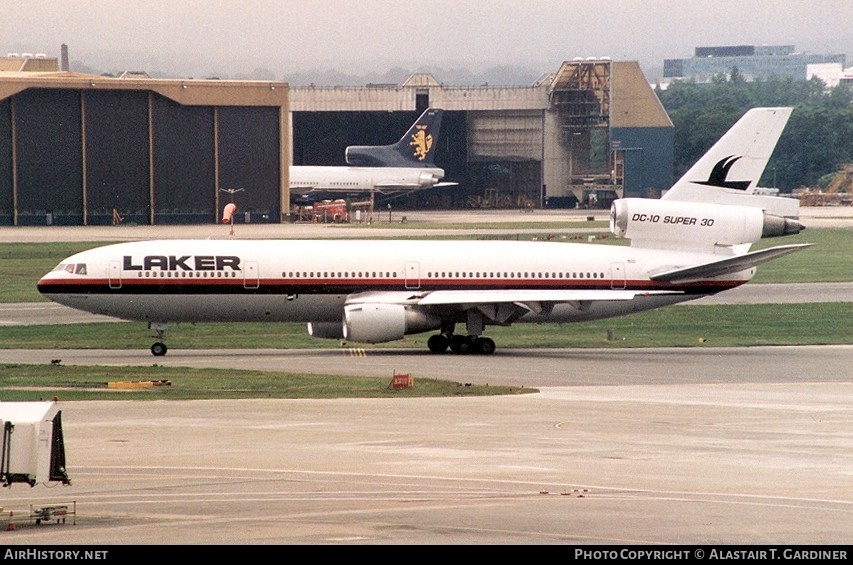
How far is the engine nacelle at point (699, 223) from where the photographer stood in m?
55.6

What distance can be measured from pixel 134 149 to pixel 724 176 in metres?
86.7

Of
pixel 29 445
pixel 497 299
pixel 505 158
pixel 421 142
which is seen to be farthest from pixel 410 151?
pixel 29 445

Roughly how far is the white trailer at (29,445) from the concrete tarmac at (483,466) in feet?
2.27

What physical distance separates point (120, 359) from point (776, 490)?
30539 mm

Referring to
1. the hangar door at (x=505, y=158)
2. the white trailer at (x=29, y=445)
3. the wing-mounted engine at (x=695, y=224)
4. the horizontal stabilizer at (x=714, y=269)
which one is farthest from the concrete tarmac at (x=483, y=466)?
the hangar door at (x=505, y=158)

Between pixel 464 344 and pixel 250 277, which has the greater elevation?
pixel 250 277

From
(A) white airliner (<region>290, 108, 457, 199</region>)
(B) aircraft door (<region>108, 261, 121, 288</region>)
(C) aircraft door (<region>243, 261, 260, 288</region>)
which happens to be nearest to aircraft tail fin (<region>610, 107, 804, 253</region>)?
(C) aircraft door (<region>243, 261, 260, 288</region>)

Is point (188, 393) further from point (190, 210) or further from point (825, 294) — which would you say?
point (190, 210)

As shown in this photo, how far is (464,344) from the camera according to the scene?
55000 millimetres

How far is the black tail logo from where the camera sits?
56.1m

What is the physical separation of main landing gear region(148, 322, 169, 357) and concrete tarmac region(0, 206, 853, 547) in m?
8.66

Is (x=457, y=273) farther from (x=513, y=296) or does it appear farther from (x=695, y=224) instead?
(x=695, y=224)

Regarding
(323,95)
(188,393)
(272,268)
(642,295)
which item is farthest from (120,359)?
(323,95)

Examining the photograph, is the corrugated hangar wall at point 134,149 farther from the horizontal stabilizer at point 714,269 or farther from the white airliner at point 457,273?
the horizontal stabilizer at point 714,269
